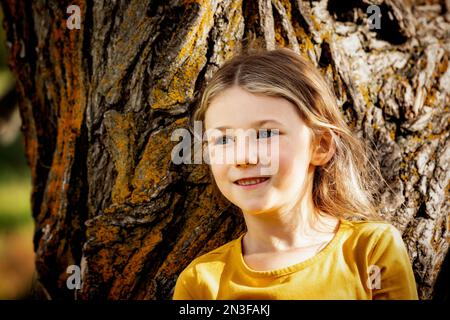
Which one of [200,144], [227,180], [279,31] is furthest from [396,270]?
[279,31]

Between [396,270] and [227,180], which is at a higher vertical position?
[227,180]

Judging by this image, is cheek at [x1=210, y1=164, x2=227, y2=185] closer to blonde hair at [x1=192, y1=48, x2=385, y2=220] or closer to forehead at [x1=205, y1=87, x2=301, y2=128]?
forehead at [x1=205, y1=87, x2=301, y2=128]

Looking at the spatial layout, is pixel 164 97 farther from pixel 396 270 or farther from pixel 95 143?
pixel 396 270

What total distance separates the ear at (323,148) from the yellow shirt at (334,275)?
0.79ft

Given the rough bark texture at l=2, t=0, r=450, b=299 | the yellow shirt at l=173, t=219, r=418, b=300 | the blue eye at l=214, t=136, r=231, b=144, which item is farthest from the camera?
the rough bark texture at l=2, t=0, r=450, b=299

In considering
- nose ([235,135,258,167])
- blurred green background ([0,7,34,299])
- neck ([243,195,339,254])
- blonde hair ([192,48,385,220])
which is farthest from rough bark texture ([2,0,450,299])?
blurred green background ([0,7,34,299])

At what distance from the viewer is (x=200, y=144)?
2.11 metres

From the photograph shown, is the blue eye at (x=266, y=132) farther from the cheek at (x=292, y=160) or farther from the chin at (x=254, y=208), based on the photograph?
the chin at (x=254, y=208)

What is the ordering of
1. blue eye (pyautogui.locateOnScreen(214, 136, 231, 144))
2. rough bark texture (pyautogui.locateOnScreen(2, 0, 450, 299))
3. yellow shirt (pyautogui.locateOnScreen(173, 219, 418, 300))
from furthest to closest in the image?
rough bark texture (pyautogui.locateOnScreen(2, 0, 450, 299)), blue eye (pyautogui.locateOnScreen(214, 136, 231, 144)), yellow shirt (pyautogui.locateOnScreen(173, 219, 418, 300))

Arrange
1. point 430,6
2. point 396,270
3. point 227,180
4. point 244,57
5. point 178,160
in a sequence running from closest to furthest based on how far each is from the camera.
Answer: point 396,270
point 227,180
point 244,57
point 178,160
point 430,6

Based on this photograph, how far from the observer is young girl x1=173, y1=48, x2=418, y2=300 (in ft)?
5.75

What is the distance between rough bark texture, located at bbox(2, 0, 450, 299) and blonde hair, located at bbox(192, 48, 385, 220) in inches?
4.2

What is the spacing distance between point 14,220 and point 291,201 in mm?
5280
